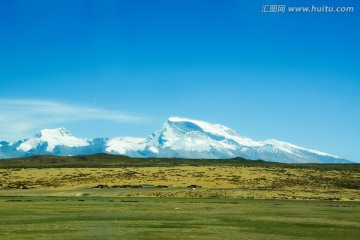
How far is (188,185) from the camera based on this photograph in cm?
10094

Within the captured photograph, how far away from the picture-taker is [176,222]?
143ft

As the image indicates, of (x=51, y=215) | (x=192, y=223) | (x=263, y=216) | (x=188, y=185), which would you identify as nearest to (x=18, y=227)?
(x=51, y=215)

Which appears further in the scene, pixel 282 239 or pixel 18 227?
pixel 18 227

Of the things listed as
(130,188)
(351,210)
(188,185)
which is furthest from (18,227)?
(188,185)

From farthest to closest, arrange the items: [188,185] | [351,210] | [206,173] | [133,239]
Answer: [206,173], [188,185], [351,210], [133,239]

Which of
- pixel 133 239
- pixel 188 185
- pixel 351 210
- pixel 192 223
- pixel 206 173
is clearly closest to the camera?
pixel 133 239

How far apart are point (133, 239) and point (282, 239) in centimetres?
1033

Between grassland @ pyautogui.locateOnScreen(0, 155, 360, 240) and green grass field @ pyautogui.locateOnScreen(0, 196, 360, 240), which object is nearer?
green grass field @ pyautogui.locateOnScreen(0, 196, 360, 240)

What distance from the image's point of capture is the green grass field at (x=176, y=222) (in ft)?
117

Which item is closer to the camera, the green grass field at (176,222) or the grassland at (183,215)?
the green grass field at (176,222)

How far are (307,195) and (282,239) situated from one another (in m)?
51.9

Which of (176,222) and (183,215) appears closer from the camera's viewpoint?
(176,222)

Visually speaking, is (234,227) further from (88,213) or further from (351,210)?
(351,210)

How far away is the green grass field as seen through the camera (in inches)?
1399
